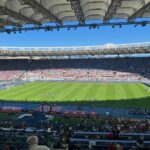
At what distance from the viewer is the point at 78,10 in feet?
84.3

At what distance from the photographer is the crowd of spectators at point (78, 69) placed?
90250mm

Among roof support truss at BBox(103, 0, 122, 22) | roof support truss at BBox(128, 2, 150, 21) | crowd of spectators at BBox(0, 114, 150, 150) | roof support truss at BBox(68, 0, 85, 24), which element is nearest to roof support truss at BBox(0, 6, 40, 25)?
roof support truss at BBox(68, 0, 85, 24)

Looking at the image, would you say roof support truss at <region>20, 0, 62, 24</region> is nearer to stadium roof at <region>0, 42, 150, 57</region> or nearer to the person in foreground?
the person in foreground

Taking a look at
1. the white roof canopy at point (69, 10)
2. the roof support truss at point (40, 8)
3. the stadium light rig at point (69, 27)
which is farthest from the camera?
the stadium light rig at point (69, 27)

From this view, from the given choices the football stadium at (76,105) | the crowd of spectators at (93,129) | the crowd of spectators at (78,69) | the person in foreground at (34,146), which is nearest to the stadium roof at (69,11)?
the football stadium at (76,105)

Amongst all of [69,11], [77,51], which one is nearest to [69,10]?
[69,11]

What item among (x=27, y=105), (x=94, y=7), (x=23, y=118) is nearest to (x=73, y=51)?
(x=27, y=105)

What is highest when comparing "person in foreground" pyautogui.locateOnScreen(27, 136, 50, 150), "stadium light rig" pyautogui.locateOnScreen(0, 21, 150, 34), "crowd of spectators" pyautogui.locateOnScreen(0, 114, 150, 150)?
"stadium light rig" pyautogui.locateOnScreen(0, 21, 150, 34)

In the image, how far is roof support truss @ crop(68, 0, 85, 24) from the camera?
23.2 m

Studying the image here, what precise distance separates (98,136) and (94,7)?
36.2ft

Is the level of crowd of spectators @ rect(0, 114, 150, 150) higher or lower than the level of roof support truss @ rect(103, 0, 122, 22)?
lower

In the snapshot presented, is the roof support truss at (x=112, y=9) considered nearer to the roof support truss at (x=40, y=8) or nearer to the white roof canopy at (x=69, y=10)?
the white roof canopy at (x=69, y=10)

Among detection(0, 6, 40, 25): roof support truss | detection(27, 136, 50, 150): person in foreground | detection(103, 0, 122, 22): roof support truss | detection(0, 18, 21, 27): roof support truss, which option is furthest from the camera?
detection(0, 18, 21, 27): roof support truss

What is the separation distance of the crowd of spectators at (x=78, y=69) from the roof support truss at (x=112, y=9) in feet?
186
